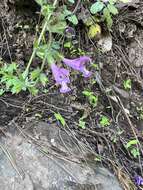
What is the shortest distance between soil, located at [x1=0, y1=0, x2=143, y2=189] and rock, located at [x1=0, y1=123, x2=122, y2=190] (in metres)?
0.08

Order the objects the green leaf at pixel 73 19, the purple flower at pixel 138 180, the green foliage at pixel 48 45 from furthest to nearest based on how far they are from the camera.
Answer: the green leaf at pixel 73 19 → the purple flower at pixel 138 180 → the green foliage at pixel 48 45

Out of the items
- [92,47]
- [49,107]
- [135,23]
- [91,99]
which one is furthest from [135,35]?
[49,107]

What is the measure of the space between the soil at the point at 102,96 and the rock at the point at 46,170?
3.2 inches

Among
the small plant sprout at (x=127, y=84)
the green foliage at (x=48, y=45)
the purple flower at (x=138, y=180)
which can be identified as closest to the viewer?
the green foliage at (x=48, y=45)

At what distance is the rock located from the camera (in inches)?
83.4

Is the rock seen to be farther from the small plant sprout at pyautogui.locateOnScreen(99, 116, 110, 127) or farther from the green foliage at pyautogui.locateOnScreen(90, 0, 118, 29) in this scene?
the green foliage at pyautogui.locateOnScreen(90, 0, 118, 29)

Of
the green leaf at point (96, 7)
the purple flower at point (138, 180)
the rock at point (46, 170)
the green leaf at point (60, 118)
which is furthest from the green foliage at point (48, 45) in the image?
the purple flower at point (138, 180)

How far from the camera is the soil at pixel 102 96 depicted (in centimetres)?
240

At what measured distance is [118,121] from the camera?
2.60 metres

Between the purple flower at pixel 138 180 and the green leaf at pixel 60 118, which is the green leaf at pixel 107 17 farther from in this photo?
the purple flower at pixel 138 180

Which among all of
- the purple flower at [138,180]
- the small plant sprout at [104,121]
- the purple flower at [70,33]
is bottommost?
the purple flower at [138,180]

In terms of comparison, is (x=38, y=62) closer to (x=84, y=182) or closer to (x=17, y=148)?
(x=17, y=148)

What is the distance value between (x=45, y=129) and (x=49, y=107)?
0.14m

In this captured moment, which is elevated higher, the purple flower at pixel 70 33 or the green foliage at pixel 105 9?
the green foliage at pixel 105 9
